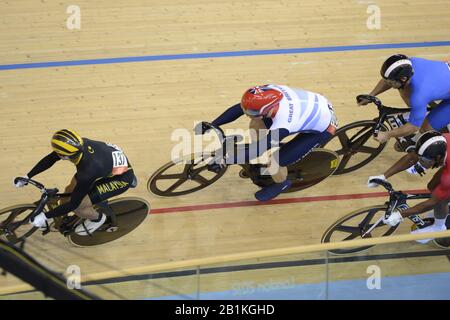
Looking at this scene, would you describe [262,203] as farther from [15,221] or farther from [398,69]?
[15,221]

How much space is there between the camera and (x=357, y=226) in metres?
5.45

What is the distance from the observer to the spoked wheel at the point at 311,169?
19.3 feet

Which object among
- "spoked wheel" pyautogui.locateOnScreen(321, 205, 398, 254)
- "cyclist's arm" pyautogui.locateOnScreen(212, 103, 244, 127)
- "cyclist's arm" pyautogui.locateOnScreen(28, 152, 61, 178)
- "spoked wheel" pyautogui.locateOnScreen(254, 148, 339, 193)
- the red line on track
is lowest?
"spoked wheel" pyautogui.locateOnScreen(321, 205, 398, 254)

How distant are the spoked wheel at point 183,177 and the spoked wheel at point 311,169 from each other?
0.43 meters

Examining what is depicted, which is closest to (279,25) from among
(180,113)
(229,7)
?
(229,7)

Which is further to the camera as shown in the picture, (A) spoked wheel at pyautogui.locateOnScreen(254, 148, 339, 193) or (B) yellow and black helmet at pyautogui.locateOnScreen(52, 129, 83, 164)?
(A) spoked wheel at pyautogui.locateOnScreen(254, 148, 339, 193)

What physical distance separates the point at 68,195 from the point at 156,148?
1.29 meters

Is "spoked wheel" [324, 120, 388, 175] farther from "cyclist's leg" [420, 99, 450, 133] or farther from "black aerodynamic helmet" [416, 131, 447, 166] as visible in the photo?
"black aerodynamic helmet" [416, 131, 447, 166]

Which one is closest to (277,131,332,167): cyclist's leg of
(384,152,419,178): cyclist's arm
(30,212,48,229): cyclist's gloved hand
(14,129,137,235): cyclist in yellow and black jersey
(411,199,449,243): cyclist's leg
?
(384,152,419,178): cyclist's arm

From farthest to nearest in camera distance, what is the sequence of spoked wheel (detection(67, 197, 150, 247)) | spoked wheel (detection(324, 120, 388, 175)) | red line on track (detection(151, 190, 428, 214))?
spoked wheel (detection(324, 120, 388, 175))
red line on track (detection(151, 190, 428, 214))
spoked wheel (detection(67, 197, 150, 247))

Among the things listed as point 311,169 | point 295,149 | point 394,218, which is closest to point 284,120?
point 295,149

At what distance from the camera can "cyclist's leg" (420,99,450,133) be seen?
5.68 meters
